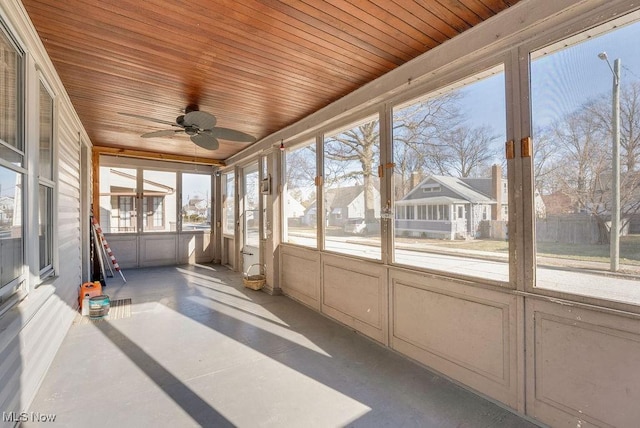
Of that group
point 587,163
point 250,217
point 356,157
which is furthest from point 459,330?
point 250,217

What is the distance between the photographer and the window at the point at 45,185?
2633 millimetres

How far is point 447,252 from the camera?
2.56 metres

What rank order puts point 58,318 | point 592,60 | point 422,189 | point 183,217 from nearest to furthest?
point 592,60, point 422,189, point 58,318, point 183,217

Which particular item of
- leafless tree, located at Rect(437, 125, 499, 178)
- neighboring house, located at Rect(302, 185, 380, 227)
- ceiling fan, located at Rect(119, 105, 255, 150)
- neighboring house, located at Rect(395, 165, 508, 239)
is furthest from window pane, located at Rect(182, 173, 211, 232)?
leafless tree, located at Rect(437, 125, 499, 178)

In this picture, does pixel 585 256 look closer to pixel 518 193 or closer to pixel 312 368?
pixel 518 193

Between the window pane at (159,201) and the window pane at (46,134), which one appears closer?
the window pane at (46,134)

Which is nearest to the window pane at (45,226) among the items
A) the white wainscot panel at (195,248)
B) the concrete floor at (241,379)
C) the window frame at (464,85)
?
the concrete floor at (241,379)

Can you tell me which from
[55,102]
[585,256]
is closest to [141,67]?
[55,102]

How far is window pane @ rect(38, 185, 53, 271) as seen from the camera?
266 centimetres

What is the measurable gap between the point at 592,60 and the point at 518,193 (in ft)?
2.73

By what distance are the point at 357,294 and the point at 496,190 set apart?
5.91 feet

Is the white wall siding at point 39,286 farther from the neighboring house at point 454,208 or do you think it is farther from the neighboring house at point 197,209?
the neighboring house at point 197,209

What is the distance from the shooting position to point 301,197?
461 centimetres

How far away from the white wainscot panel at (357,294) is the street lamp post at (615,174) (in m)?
1.67
